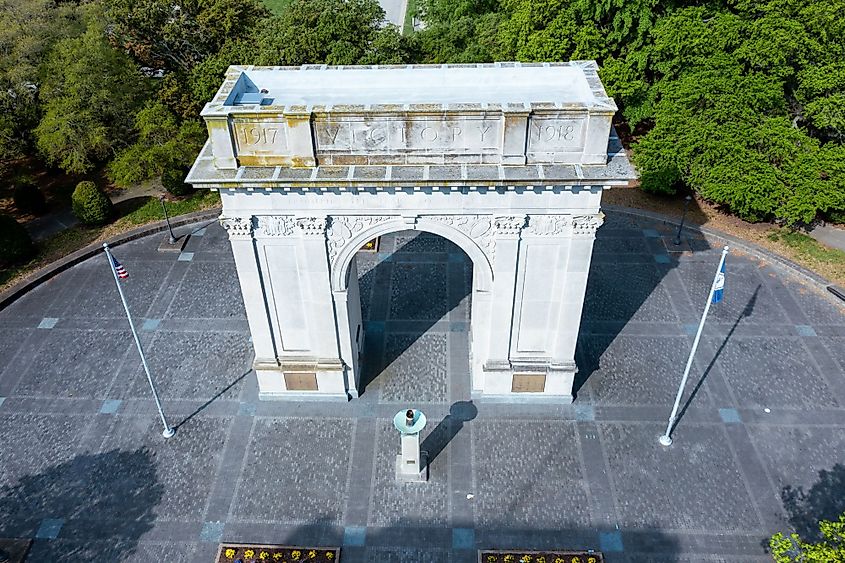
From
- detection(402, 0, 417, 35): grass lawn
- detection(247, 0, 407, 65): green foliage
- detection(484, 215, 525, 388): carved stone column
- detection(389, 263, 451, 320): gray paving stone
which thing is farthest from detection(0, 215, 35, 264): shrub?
detection(402, 0, 417, 35): grass lawn

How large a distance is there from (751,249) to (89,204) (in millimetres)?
39933

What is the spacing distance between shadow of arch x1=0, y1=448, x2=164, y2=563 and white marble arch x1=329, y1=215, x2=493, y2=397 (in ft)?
29.9

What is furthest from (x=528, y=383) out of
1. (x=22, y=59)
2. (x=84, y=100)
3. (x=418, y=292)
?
(x=22, y=59)

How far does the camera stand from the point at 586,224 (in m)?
22.9

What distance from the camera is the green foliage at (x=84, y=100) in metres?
38.9

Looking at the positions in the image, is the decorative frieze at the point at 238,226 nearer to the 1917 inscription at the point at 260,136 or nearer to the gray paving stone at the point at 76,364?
the 1917 inscription at the point at 260,136

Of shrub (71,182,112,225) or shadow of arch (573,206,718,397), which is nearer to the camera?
shadow of arch (573,206,718,397)

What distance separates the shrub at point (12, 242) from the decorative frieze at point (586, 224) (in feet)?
105

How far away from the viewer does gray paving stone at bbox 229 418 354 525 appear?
78.7 feet

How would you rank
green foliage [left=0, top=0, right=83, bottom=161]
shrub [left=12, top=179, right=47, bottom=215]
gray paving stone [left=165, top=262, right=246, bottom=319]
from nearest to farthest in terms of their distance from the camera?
gray paving stone [left=165, top=262, right=246, bottom=319] < green foliage [left=0, top=0, right=83, bottom=161] < shrub [left=12, top=179, right=47, bottom=215]

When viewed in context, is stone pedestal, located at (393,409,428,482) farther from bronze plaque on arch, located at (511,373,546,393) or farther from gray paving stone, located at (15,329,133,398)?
gray paving stone, located at (15,329,133,398)

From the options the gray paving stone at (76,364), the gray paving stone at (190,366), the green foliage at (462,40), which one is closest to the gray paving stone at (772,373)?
the gray paving stone at (190,366)

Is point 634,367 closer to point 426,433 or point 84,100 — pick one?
point 426,433

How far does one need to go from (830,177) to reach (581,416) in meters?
20.2
